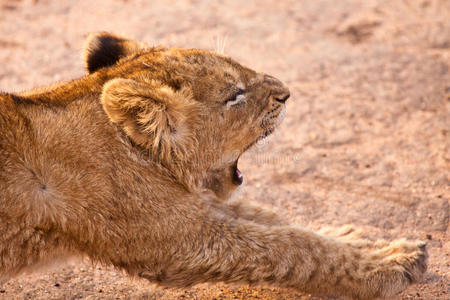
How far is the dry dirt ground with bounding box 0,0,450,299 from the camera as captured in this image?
4.00 metres

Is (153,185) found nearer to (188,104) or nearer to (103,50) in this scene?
(188,104)

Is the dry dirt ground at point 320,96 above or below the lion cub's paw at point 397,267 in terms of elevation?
above

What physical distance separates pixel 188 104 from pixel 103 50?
2.94ft

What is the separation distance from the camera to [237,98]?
353 centimetres

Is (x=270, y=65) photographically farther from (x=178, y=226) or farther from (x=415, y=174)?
(x=178, y=226)

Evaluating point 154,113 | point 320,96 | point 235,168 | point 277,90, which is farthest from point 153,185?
point 320,96

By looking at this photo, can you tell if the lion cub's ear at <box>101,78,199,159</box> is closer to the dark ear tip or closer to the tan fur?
the tan fur

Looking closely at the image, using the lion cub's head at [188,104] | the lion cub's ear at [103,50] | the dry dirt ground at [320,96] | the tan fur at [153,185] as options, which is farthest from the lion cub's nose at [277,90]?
the lion cub's ear at [103,50]

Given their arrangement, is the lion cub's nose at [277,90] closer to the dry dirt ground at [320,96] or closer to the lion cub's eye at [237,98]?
the lion cub's eye at [237,98]

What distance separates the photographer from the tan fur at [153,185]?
10.1 feet

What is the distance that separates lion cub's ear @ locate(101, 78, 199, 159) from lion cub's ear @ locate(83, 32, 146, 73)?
657 millimetres

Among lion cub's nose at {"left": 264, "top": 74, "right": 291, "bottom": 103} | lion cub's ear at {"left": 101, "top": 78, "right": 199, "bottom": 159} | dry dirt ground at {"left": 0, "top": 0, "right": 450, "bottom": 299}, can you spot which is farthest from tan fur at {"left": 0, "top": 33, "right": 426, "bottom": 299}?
dry dirt ground at {"left": 0, "top": 0, "right": 450, "bottom": 299}

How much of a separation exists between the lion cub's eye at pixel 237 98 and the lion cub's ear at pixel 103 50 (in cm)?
75

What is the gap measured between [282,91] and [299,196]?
117cm
